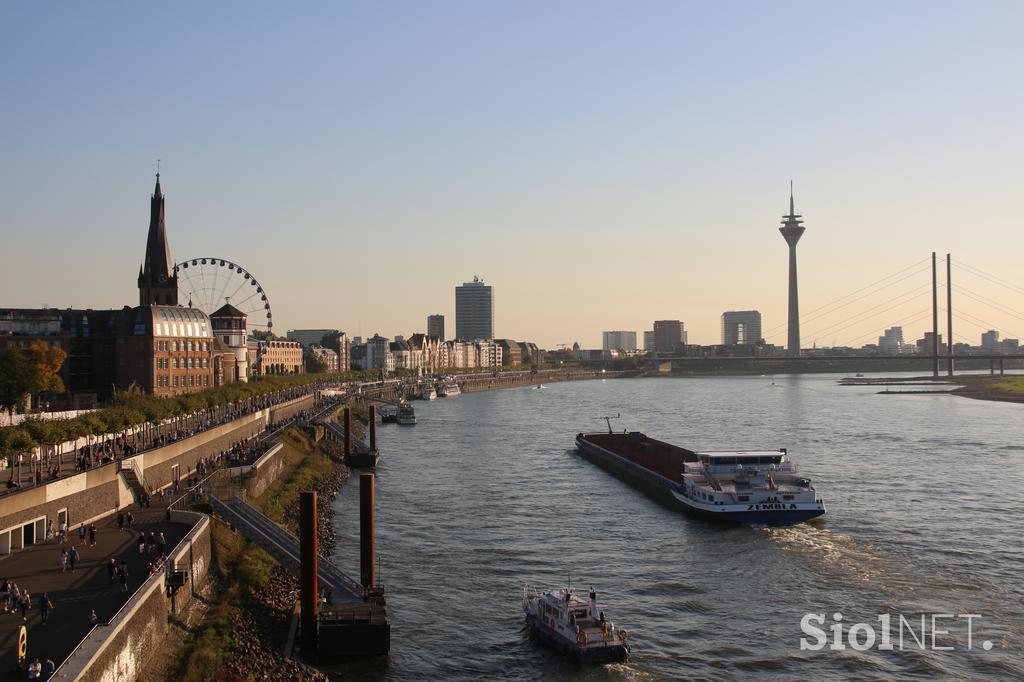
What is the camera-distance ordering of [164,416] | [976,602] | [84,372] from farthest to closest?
[84,372] < [164,416] < [976,602]

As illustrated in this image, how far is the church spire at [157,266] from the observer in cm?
8381

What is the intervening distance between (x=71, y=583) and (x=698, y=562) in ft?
79.0

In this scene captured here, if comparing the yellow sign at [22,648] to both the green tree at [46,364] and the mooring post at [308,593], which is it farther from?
the green tree at [46,364]

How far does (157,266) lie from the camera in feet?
275

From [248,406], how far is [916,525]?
2060 inches

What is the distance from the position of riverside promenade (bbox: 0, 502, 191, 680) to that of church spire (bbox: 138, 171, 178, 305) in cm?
5267

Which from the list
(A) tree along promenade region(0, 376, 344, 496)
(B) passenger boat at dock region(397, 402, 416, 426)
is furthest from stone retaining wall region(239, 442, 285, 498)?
(B) passenger boat at dock region(397, 402, 416, 426)

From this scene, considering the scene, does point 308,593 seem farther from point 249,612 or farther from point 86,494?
point 86,494

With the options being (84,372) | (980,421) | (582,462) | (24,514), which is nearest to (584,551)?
(24,514)

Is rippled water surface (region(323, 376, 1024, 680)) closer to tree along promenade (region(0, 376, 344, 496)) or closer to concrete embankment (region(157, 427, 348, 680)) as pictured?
concrete embankment (region(157, 427, 348, 680))

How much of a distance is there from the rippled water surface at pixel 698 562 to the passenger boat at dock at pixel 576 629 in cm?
42

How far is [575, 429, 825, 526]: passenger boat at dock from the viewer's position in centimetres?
4728

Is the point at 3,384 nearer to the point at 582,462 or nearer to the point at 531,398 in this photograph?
the point at 582,462

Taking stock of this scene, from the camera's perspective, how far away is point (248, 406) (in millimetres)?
77688
